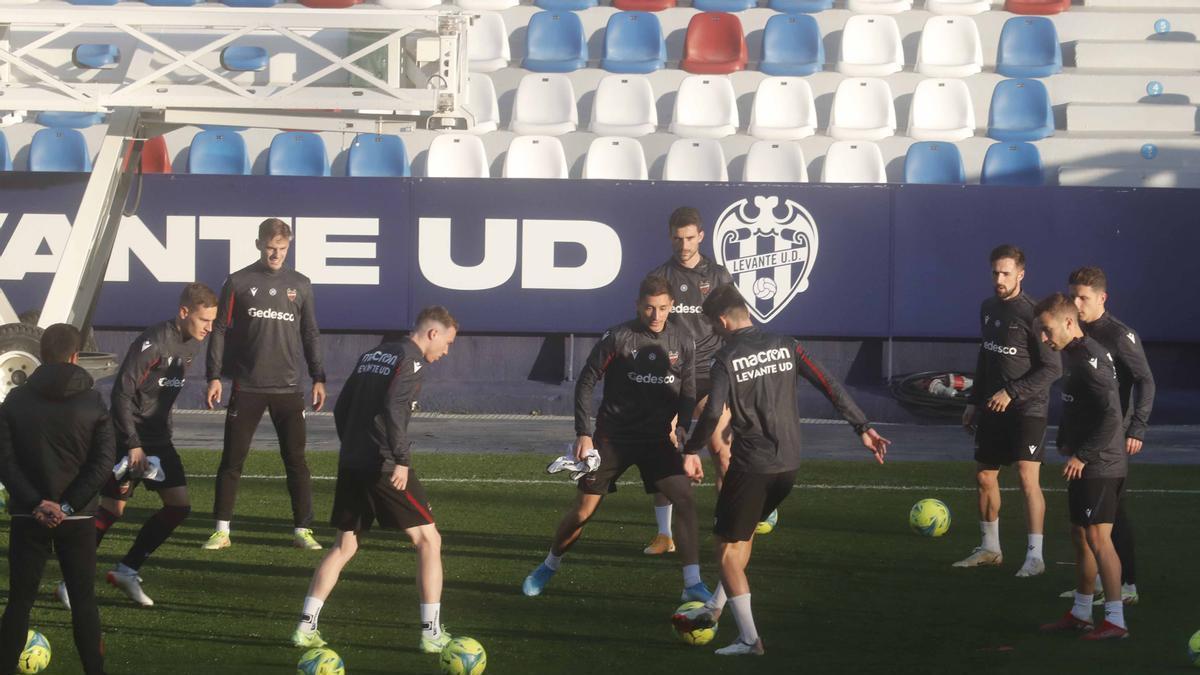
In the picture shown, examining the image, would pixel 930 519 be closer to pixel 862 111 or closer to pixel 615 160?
pixel 615 160

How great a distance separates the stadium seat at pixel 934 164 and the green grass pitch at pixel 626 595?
7734 millimetres

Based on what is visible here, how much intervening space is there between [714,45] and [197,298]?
551 inches

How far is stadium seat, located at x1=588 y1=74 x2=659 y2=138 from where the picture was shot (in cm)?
2114

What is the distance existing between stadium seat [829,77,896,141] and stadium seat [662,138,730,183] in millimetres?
1790

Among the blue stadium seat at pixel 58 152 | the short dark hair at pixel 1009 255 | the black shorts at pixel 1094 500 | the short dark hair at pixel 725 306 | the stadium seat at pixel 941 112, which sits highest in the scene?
the stadium seat at pixel 941 112

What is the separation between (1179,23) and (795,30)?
5720mm

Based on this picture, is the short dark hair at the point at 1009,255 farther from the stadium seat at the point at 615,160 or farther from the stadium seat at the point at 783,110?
the stadium seat at the point at 783,110

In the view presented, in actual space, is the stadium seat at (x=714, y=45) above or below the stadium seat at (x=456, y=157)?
above

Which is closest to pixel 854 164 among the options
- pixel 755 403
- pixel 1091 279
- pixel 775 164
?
pixel 775 164

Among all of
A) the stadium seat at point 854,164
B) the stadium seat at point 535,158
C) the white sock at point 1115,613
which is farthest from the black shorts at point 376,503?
the stadium seat at point 854,164

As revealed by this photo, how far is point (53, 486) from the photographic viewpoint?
279 inches

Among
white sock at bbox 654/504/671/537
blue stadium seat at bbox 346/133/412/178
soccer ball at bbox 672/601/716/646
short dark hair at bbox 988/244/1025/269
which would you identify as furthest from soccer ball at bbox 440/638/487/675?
blue stadium seat at bbox 346/133/412/178

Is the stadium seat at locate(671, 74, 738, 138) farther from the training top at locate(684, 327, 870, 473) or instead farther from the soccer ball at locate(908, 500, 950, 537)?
the training top at locate(684, 327, 870, 473)

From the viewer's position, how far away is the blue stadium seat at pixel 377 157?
20.6 meters
